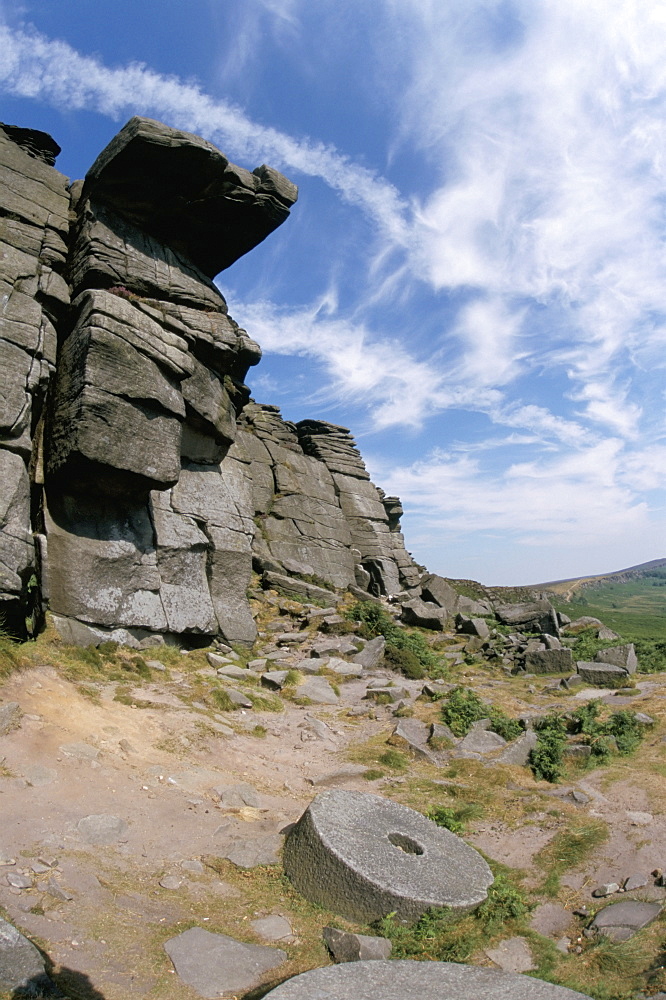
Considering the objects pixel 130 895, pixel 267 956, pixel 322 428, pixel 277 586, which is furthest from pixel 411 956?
pixel 322 428

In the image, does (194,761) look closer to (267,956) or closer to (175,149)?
(267,956)

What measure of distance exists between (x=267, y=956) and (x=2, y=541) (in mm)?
9320

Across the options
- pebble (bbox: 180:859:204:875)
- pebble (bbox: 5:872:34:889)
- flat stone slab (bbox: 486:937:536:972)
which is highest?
pebble (bbox: 5:872:34:889)

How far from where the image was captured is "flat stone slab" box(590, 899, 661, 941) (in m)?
5.29

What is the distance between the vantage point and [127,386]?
1437 cm

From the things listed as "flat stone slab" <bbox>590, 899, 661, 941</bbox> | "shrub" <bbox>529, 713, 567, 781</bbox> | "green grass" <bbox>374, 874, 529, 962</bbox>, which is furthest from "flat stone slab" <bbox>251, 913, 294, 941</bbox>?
"shrub" <bbox>529, 713, 567, 781</bbox>

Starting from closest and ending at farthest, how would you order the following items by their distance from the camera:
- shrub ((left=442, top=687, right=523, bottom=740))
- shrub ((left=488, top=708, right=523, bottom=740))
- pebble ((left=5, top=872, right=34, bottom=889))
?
pebble ((left=5, top=872, right=34, bottom=889)) → shrub ((left=488, top=708, right=523, bottom=740)) → shrub ((left=442, top=687, right=523, bottom=740))

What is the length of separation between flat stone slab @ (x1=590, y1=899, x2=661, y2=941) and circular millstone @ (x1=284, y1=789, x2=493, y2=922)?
1088 mm

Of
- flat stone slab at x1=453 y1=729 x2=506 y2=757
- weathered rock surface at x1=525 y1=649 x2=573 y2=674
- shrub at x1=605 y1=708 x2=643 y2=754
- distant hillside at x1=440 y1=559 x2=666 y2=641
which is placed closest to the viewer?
shrub at x1=605 y1=708 x2=643 y2=754

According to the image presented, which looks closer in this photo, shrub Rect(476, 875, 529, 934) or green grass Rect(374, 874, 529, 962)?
green grass Rect(374, 874, 529, 962)

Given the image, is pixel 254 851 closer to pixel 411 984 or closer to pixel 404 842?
pixel 404 842

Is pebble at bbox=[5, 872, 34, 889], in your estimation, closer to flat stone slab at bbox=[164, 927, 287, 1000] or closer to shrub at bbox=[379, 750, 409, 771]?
flat stone slab at bbox=[164, 927, 287, 1000]

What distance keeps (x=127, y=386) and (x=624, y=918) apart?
13.4 metres

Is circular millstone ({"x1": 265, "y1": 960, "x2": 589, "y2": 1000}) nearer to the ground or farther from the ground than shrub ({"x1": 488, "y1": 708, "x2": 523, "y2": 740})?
farther from the ground
